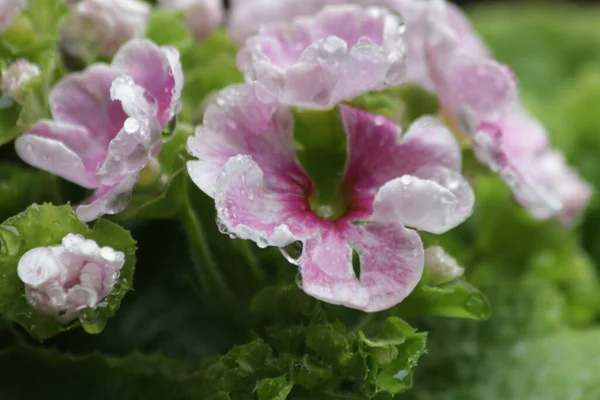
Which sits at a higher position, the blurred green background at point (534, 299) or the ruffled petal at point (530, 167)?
the ruffled petal at point (530, 167)

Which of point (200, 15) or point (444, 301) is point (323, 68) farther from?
point (200, 15)

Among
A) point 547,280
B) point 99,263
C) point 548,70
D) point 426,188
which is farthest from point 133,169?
point 548,70

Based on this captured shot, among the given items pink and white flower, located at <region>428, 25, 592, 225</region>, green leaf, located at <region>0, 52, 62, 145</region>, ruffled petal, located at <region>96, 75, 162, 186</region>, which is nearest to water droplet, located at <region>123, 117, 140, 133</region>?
ruffled petal, located at <region>96, 75, 162, 186</region>

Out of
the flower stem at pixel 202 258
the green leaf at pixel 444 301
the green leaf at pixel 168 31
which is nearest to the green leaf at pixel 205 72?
the green leaf at pixel 168 31

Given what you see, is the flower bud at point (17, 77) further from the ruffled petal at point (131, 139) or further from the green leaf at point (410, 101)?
the green leaf at point (410, 101)

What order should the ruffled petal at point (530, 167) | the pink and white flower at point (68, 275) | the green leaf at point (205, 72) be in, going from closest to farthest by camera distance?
the pink and white flower at point (68, 275) < the ruffled petal at point (530, 167) < the green leaf at point (205, 72)

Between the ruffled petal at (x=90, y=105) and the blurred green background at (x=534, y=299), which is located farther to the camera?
the blurred green background at (x=534, y=299)

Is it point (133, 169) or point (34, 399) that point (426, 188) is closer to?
point (133, 169)
